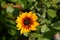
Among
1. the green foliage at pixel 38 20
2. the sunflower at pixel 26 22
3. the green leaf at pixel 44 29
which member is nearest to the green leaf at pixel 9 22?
the green foliage at pixel 38 20

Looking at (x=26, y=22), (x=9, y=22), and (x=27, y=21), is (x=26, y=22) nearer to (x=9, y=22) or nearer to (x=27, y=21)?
(x=27, y=21)

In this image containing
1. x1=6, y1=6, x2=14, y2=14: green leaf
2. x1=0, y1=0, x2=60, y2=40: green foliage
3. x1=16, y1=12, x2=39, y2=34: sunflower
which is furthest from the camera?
x1=6, y1=6, x2=14, y2=14: green leaf

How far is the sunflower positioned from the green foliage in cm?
8

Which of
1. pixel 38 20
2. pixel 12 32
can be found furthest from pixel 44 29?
pixel 12 32

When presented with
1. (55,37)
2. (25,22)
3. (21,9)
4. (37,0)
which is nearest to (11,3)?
(21,9)

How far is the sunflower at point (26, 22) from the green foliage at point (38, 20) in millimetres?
77

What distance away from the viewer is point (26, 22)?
1932 mm

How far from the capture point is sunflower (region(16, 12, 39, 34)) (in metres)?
1.88

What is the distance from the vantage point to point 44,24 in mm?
2020

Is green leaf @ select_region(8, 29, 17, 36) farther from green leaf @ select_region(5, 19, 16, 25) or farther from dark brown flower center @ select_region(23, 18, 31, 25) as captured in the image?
dark brown flower center @ select_region(23, 18, 31, 25)

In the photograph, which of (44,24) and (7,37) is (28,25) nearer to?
(44,24)

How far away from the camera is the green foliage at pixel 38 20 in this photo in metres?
1.99

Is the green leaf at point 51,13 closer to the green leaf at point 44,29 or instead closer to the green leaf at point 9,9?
the green leaf at point 44,29

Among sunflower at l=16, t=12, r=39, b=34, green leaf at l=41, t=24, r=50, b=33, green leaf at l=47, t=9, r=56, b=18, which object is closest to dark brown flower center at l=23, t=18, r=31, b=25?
sunflower at l=16, t=12, r=39, b=34
